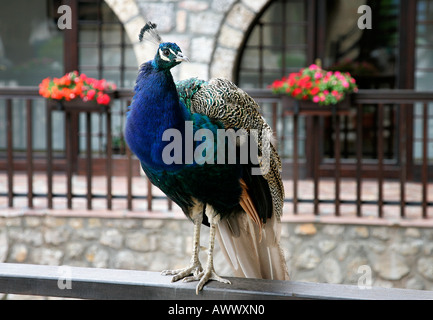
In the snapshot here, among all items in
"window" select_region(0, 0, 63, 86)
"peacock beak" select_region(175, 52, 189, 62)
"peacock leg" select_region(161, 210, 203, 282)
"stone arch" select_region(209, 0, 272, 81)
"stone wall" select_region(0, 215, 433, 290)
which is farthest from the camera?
"window" select_region(0, 0, 63, 86)

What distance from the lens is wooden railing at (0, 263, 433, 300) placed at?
1.35 meters

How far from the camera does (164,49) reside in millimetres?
1335

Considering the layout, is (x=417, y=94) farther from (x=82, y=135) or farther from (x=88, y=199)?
(x=82, y=135)

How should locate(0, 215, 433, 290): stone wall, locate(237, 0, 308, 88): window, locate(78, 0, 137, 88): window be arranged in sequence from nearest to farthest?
locate(0, 215, 433, 290): stone wall < locate(237, 0, 308, 88): window < locate(78, 0, 137, 88): window

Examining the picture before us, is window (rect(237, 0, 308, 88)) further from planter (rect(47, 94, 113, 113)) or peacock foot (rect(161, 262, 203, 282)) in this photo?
peacock foot (rect(161, 262, 203, 282))

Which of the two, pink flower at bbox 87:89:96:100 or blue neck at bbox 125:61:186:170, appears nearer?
blue neck at bbox 125:61:186:170

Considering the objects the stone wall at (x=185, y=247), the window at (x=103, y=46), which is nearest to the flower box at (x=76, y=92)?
the stone wall at (x=185, y=247)

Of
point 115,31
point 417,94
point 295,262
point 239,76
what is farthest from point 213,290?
point 115,31

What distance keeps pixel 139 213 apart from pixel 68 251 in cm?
53

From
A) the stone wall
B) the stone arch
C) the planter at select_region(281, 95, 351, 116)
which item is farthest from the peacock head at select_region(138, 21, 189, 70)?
the stone arch

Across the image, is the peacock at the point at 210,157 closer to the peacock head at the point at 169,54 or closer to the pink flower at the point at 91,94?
the peacock head at the point at 169,54

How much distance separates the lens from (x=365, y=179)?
4781mm

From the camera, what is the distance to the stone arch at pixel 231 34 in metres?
4.45
